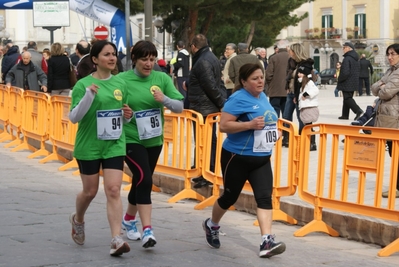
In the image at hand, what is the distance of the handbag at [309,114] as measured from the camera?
13383 mm

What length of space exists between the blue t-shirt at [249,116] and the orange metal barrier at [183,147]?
2.92 m

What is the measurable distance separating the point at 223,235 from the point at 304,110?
207 inches

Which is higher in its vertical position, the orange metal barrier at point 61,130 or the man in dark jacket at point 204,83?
the man in dark jacket at point 204,83

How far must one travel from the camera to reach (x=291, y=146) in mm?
8992

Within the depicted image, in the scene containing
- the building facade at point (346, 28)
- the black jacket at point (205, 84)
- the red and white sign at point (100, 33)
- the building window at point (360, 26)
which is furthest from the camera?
the building window at point (360, 26)

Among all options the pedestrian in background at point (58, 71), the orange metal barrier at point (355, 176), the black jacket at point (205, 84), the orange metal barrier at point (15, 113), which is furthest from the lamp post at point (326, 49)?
the orange metal barrier at point (355, 176)

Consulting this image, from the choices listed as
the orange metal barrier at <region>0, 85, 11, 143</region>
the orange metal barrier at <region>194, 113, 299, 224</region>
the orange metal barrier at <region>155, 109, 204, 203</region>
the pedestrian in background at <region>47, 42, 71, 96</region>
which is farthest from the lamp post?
the orange metal barrier at <region>194, 113, 299, 224</region>

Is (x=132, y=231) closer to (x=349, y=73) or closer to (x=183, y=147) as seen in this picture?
(x=183, y=147)

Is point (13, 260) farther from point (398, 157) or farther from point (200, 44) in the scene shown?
point (200, 44)

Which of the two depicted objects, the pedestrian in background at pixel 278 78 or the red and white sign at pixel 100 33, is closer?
the pedestrian in background at pixel 278 78

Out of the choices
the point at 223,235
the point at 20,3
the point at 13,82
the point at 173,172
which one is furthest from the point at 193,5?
the point at 223,235

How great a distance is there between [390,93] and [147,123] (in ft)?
10.5

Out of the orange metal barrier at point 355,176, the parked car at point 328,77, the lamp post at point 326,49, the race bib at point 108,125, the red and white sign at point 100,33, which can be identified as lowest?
the parked car at point 328,77

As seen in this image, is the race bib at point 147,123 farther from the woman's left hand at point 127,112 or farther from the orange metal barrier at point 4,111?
the orange metal barrier at point 4,111
